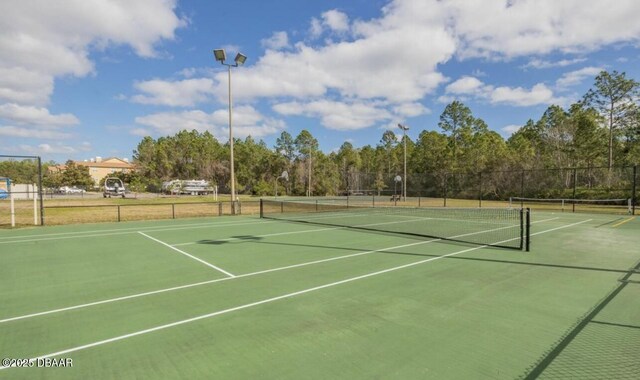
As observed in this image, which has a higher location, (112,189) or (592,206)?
(112,189)

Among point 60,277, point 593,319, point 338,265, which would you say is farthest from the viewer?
point 338,265

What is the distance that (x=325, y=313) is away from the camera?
4.78 meters

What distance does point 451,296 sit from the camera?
215 inches

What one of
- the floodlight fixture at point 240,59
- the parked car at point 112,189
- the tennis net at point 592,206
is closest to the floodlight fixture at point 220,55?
the floodlight fixture at point 240,59

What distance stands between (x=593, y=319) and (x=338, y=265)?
4409 millimetres

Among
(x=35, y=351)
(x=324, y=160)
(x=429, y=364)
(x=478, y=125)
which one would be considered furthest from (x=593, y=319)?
(x=478, y=125)

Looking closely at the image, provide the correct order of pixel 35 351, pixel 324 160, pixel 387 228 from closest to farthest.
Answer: pixel 35 351 < pixel 387 228 < pixel 324 160

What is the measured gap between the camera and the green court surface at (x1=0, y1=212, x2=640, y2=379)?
11.2 ft

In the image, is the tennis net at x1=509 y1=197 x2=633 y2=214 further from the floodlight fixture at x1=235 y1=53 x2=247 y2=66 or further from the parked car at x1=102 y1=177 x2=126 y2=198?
the parked car at x1=102 y1=177 x2=126 y2=198

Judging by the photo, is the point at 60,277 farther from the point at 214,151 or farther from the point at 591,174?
the point at 214,151

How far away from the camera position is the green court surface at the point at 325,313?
3.42 m

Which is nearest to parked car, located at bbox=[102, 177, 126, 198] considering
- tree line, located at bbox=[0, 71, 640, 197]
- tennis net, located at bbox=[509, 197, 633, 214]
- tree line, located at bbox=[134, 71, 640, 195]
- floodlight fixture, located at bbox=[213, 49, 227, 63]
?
tree line, located at bbox=[0, 71, 640, 197]

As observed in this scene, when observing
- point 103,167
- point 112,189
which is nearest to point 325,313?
point 112,189

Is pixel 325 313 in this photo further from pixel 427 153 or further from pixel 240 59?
pixel 427 153
